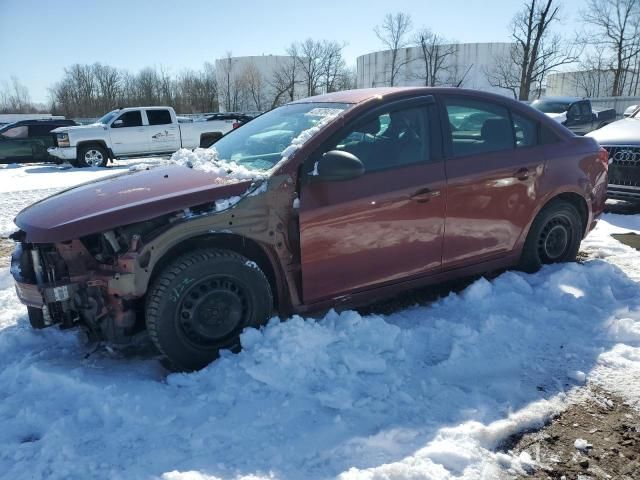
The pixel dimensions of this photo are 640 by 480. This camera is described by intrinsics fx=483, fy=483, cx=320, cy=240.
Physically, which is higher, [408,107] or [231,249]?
[408,107]

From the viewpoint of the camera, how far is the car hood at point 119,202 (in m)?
2.72

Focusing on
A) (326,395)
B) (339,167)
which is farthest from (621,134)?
(326,395)

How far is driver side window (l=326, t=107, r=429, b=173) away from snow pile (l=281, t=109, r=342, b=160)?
16 cm

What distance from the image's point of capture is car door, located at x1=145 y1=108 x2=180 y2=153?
1630 cm

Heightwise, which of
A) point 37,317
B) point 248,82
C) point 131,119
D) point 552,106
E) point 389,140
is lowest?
point 37,317

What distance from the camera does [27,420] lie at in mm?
2486

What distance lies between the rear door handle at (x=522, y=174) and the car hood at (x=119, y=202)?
2258mm

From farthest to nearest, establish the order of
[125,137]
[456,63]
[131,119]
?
[456,63]
[131,119]
[125,137]

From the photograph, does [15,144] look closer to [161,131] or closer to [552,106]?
[161,131]

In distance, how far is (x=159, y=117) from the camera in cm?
1644

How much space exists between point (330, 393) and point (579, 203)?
3212 mm

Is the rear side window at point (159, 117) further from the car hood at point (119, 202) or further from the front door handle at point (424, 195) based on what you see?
the front door handle at point (424, 195)

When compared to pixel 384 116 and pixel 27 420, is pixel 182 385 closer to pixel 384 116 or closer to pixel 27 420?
pixel 27 420

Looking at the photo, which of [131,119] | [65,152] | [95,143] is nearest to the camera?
[65,152]
